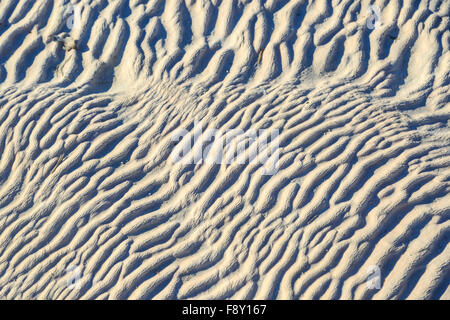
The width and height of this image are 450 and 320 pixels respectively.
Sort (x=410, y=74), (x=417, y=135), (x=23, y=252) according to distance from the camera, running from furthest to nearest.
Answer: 1. (x=410, y=74)
2. (x=417, y=135)
3. (x=23, y=252)

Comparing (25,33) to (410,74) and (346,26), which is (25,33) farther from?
(410,74)

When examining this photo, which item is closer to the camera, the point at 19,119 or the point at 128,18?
the point at 19,119

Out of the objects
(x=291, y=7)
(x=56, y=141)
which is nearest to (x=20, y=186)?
(x=56, y=141)

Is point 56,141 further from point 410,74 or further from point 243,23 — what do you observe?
point 410,74

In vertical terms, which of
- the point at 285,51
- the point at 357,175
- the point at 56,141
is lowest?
the point at 357,175

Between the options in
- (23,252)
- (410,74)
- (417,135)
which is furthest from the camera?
(410,74)

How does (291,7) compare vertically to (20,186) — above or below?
above

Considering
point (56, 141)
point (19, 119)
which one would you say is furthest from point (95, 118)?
point (19, 119)
